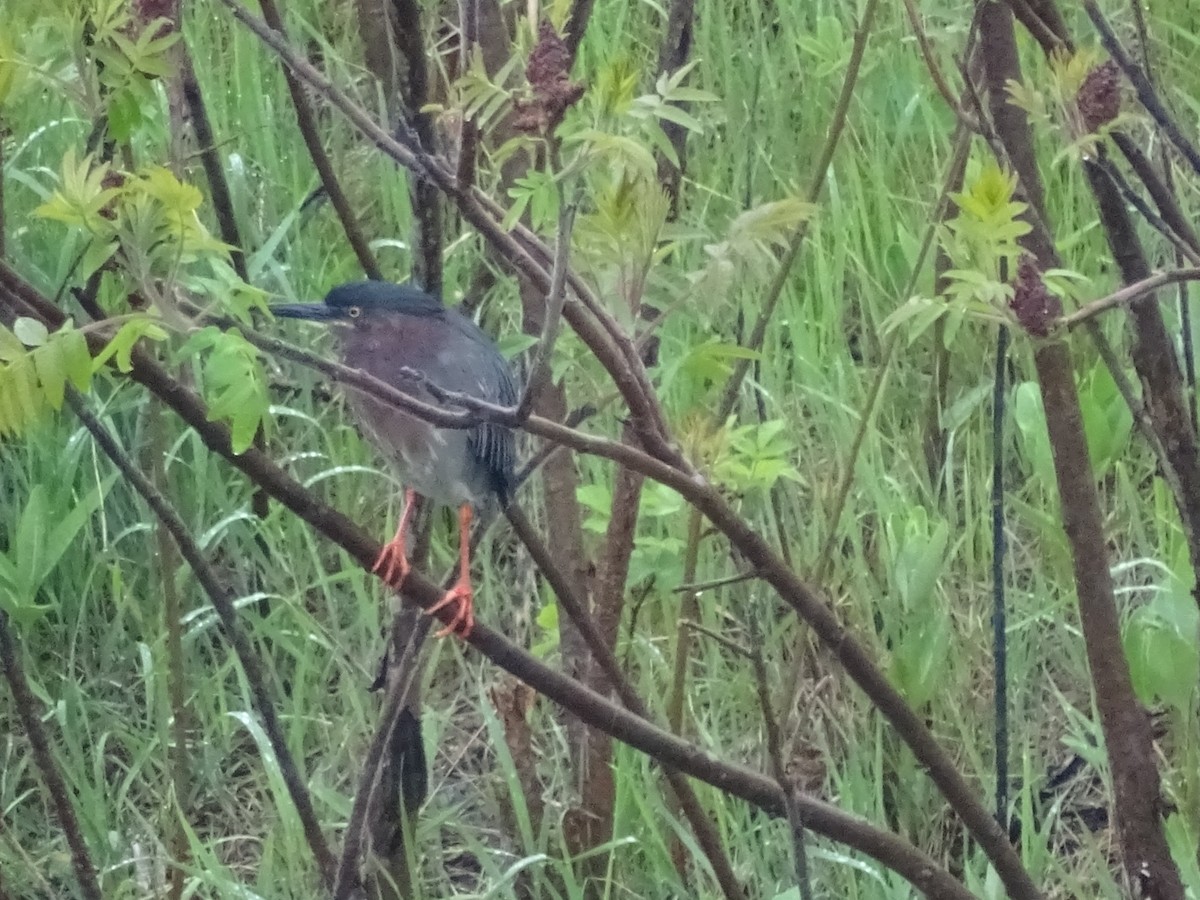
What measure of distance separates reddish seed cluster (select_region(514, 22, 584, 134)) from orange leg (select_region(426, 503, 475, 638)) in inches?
28.2

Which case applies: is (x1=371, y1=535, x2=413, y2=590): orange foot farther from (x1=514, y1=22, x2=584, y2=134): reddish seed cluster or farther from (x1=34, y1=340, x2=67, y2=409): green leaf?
(x1=514, y1=22, x2=584, y2=134): reddish seed cluster

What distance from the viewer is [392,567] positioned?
6.28 feet

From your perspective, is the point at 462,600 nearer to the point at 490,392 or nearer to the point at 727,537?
the point at 490,392

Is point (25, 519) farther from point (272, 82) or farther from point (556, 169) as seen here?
point (556, 169)

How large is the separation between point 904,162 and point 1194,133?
638mm

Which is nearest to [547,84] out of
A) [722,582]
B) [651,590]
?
[722,582]

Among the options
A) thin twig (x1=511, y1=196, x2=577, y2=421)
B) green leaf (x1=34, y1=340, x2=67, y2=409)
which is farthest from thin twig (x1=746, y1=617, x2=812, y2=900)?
green leaf (x1=34, y1=340, x2=67, y2=409)

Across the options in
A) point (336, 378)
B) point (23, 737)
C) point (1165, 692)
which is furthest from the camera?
point (23, 737)

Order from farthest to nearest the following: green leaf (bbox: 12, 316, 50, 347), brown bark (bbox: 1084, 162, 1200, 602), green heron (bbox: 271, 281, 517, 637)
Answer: green heron (bbox: 271, 281, 517, 637), brown bark (bbox: 1084, 162, 1200, 602), green leaf (bbox: 12, 316, 50, 347)

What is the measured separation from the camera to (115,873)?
109 inches

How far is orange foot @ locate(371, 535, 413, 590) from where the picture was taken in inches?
66.9

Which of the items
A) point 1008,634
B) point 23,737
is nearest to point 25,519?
point 23,737

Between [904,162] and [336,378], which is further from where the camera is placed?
[904,162]

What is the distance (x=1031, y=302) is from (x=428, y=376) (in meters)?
1.24
